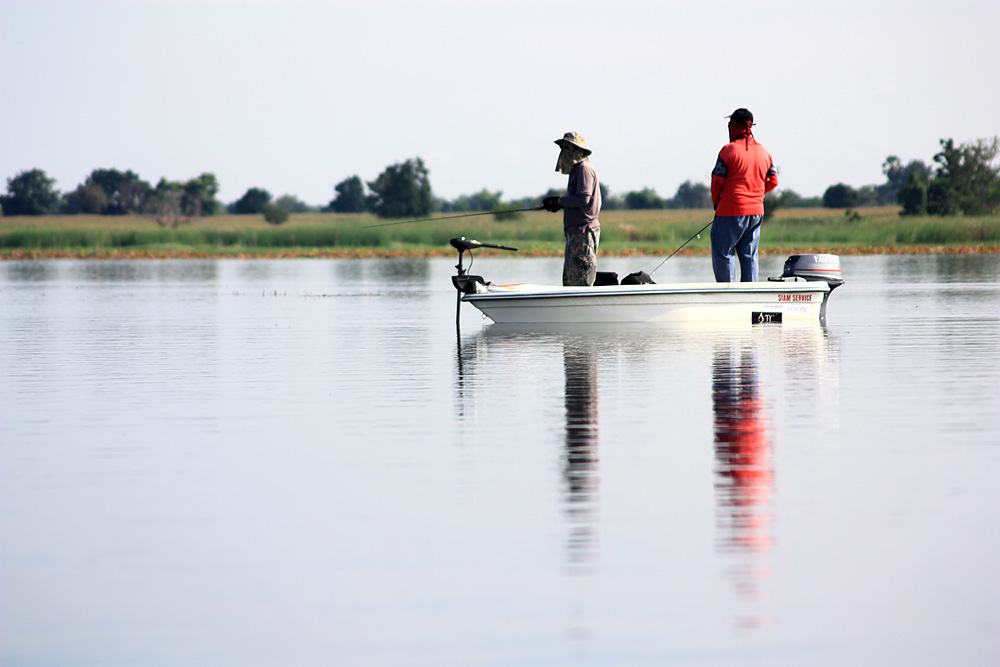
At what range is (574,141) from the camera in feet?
43.4

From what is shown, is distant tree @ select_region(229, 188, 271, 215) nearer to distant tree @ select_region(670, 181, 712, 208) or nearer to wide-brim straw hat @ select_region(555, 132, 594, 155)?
distant tree @ select_region(670, 181, 712, 208)

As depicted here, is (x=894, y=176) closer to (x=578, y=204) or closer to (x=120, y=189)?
(x=120, y=189)

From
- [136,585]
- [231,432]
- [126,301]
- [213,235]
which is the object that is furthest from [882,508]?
[213,235]

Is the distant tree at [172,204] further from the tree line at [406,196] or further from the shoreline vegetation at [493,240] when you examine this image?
the shoreline vegetation at [493,240]

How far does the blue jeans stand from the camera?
1347 cm

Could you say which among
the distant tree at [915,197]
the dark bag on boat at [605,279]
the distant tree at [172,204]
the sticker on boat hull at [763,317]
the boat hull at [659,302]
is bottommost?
the sticker on boat hull at [763,317]

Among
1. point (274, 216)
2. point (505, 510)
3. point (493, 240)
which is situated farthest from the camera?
point (274, 216)

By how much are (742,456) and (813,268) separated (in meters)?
8.39

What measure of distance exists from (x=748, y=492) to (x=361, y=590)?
1903 mm

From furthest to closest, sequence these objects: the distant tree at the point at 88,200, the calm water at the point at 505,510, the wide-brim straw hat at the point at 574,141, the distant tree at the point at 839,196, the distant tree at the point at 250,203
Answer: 1. the distant tree at the point at 250,203
2. the distant tree at the point at 88,200
3. the distant tree at the point at 839,196
4. the wide-brim straw hat at the point at 574,141
5. the calm water at the point at 505,510

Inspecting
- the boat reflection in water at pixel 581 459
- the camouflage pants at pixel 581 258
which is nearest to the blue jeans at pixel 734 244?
the camouflage pants at pixel 581 258

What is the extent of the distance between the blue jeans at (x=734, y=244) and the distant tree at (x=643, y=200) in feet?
319

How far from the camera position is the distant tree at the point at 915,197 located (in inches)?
2712

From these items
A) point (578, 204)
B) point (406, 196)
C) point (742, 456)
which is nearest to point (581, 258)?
point (578, 204)
